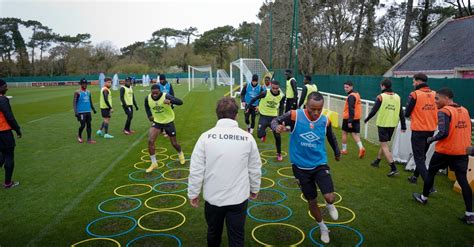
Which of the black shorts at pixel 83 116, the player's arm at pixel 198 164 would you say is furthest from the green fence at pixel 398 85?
the black shorts at pixel 83 116

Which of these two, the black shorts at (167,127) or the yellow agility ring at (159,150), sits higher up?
the black shorts at (167,127)

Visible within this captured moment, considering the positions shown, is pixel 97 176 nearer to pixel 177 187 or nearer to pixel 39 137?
pixel 177 187

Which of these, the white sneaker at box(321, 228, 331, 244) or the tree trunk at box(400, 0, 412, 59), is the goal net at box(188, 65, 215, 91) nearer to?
the tree trunk at box(400, 0, 412, 59)

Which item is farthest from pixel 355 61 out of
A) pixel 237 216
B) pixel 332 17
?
pixel 237 216

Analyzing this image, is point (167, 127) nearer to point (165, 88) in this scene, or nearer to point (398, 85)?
point (165, 88)

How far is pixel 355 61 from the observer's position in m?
37.0

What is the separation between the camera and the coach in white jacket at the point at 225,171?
343 centimetres

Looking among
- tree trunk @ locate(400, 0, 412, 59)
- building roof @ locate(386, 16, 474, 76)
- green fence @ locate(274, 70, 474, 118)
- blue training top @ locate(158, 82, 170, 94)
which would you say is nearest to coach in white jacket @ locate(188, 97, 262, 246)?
blue training top @ locate(158, 82, 170, 94)

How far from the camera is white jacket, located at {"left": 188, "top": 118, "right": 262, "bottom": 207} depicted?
342 centimetres

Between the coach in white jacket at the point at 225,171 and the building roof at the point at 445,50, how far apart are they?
2542 centimetres

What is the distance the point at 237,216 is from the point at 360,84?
21.8 m

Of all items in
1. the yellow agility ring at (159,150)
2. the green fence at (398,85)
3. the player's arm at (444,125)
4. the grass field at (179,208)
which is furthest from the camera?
the green fence at (398,85)

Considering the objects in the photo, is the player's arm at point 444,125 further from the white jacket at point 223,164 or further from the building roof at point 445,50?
the building roof at point 445,50

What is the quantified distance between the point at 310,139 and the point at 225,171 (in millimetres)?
1710
